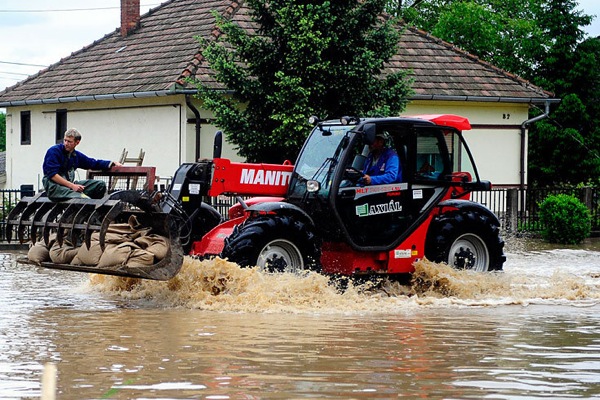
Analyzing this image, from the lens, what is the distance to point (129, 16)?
1410 inches

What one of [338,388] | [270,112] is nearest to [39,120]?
[270,112]

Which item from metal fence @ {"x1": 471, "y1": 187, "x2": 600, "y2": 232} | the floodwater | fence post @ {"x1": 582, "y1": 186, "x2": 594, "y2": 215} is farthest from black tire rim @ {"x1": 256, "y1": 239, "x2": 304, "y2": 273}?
fence post @ {"x1": 582, "y1": 186, "x2": 594, "y2": 215}

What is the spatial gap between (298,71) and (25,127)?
15.9 meters

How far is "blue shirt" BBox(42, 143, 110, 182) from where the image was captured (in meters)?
13.1

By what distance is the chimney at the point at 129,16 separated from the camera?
35594 millimetres

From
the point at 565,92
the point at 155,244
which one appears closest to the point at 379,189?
the point at 155,244

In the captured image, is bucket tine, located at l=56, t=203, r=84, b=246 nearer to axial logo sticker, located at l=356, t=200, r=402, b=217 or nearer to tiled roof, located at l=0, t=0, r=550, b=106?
axial logo sticker, located at l=356, t=200, r=402, b=217

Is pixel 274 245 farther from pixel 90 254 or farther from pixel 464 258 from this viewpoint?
pixel 464 258

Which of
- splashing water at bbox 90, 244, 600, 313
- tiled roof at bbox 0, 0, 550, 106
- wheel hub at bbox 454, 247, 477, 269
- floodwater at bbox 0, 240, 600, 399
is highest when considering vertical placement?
tiled roof at bbox 0, 0, 550, 106

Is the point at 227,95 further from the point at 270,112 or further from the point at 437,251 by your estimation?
the point at 437,251

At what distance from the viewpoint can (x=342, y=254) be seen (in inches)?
537

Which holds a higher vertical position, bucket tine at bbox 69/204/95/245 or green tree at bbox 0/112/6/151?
green tree at bbox 0/112/6/151

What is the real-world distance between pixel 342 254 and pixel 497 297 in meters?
2.00

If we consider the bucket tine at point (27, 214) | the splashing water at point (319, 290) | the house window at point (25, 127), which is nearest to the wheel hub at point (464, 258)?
the splashing water at point (319, 290)
